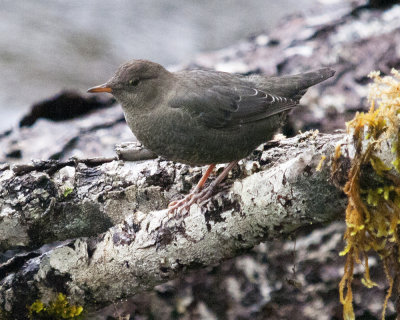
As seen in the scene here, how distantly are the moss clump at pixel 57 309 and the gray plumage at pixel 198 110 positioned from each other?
1.10 m

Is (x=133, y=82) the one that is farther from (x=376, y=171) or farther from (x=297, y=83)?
(x=376, y=171)

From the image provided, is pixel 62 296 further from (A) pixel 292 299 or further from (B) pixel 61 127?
(B) pixel 61 127

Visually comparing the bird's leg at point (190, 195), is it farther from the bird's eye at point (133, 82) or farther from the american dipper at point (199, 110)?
the bird's eye at point (133, 82)

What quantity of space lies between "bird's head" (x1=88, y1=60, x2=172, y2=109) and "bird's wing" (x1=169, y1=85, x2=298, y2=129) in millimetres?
200

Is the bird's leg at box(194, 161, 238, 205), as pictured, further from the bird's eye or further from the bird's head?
the bird's eye

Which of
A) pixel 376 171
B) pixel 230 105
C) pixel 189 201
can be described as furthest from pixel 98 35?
pixel 376 171

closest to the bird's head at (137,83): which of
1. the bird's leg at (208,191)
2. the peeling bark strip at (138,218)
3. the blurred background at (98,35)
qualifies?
the peeling bark strip at (138,218)

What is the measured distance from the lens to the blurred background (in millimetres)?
8711

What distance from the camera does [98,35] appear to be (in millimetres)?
9594

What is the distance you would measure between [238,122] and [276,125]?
0.33 metres

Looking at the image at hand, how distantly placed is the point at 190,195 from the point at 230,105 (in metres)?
0.83

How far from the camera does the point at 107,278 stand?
3174 mm

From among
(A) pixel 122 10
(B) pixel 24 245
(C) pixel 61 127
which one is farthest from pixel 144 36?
(B) pixel 24 245

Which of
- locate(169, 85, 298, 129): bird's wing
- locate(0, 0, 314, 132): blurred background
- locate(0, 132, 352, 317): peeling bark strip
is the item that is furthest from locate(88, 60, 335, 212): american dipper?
locate(0, 0, 314, 132): blurred background
